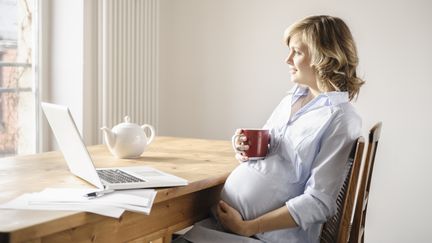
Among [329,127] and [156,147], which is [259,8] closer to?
[156,147]

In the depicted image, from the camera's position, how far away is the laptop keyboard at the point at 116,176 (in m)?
1.52

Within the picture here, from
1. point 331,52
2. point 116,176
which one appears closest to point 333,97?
point 331,52

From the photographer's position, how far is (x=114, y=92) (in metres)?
3.22

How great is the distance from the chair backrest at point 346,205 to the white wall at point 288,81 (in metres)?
1.55

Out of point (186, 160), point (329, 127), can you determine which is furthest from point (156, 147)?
point (329, 127)

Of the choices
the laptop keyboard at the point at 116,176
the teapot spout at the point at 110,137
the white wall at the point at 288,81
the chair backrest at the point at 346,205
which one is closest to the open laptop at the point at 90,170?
the laptop keyboard at the point at 116,176

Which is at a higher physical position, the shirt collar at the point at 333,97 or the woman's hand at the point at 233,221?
the shirt collar at the point at 333,97

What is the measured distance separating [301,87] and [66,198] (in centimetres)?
92

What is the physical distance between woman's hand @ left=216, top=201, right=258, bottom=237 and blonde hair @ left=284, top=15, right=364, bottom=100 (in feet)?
1.53

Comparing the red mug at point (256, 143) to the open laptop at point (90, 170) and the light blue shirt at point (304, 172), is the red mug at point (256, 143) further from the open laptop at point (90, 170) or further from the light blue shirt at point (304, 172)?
the open laptop at point (90, 170)

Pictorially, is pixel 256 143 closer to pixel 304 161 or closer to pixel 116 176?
pixel 304 161

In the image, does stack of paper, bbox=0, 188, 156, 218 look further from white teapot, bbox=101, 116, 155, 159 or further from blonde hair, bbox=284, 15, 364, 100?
blonde hair, bbox=284, 15, 364, 100

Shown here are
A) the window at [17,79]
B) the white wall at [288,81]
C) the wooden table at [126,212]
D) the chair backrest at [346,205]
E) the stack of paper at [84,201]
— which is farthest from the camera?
the white wall at [288,81]

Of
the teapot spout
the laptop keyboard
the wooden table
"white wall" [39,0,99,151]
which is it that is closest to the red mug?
the wooden table
